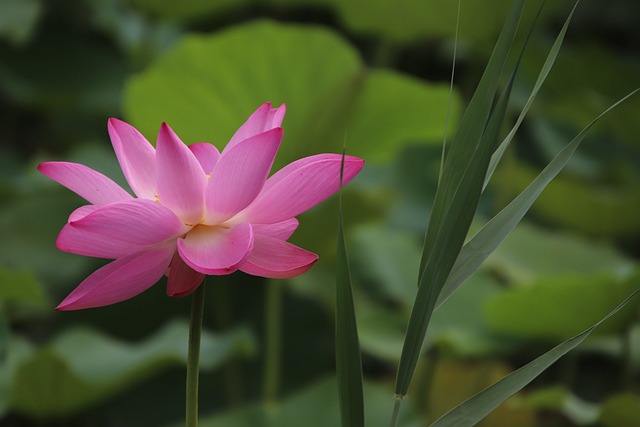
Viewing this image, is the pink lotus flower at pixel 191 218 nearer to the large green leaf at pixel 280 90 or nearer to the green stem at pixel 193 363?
the green stem at pixel 193 363

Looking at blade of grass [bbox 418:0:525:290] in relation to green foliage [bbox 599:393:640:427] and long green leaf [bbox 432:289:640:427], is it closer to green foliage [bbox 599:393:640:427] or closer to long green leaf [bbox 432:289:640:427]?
long green leaf [bbox 432:289:640:427]

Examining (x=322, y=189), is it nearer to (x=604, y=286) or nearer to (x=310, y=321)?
(x=604, y=286)

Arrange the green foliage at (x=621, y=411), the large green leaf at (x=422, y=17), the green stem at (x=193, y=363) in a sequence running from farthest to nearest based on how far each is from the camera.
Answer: the large green leaf at (x=422, y=17)
the green foliage at (x=621, y=411)
the green stem at (x=193, y=363)

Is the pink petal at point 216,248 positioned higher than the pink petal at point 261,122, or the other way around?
the pink petal at point 261,122

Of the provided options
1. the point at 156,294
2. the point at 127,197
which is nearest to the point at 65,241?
the point at 127,197

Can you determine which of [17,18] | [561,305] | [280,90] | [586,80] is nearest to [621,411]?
[561,305]

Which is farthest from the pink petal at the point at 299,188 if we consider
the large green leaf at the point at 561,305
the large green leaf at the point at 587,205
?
the large green leaf at the point at 587,205

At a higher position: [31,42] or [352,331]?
[31,42]
